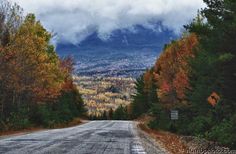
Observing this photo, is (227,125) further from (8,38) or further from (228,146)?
(8,38)

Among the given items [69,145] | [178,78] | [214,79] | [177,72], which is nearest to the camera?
[69,145]

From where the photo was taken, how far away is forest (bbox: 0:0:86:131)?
3978 centimetres

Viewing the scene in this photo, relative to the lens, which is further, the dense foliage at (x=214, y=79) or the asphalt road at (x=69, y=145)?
the dense foliage at (x=214, y=79)

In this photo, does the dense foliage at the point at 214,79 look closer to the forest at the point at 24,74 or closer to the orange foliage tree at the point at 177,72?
the orange foliage tree at the point at 177,72

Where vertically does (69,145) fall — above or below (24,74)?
below

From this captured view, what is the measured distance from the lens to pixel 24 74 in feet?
144

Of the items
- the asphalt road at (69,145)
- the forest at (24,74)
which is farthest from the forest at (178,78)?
the asphalt road at (69,145)

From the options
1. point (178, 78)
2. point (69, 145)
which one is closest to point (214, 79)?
point (69, 145)

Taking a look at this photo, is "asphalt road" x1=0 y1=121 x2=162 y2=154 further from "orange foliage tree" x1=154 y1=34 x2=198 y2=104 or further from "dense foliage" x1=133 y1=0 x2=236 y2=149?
"orange foliage tree" x1=154 y1=34 x2=198 y2=104

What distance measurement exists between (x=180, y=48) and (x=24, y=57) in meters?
16.5

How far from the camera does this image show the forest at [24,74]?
39781 millimetres

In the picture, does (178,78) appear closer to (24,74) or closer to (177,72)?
(177,72)

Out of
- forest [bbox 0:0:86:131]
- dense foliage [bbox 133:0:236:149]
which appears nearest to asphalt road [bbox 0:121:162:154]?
dense foliage [bbox 133:0:236:149]

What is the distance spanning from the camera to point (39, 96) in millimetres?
Answer: 48062
